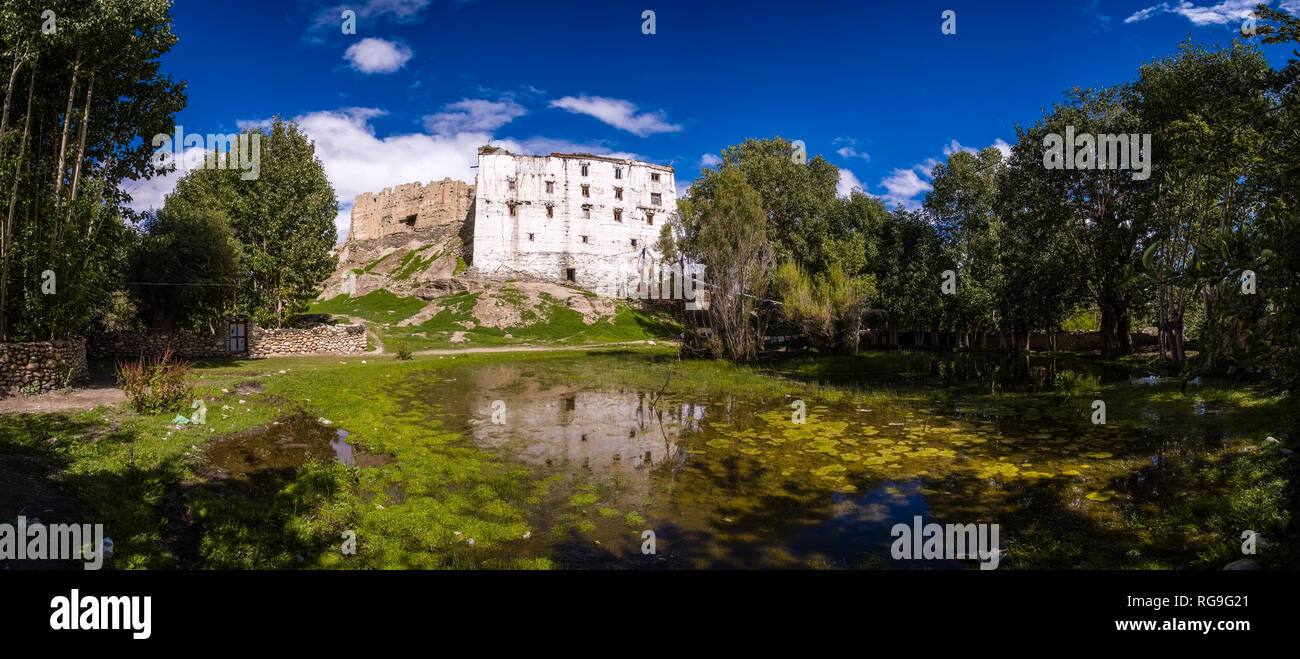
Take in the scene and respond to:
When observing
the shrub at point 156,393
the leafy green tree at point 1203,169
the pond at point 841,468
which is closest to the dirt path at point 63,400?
the shrub at point 156,393

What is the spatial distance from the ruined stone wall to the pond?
188 feet

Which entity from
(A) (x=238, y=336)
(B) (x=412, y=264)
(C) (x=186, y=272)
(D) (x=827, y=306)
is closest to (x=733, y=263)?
(D) (x=827, y=306)

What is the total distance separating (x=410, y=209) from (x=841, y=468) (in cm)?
7738

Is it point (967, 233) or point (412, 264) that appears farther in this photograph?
point (412, 264)

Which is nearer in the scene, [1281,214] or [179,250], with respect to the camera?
[1281,214]

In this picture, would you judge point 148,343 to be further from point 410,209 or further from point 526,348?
point 410,209

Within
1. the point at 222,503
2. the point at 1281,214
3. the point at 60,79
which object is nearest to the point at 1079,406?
the point at 1281,214

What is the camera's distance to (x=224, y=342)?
32.2m

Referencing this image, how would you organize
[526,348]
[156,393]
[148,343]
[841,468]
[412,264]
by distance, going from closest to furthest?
[841,468] → [156,393] → [148,343] → [526,348] → [412,264]

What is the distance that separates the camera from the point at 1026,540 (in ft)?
25.1

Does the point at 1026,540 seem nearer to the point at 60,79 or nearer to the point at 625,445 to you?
the point at 625,445

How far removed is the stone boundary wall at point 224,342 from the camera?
93.8 ft

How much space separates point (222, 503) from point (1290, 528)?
14.0 m
